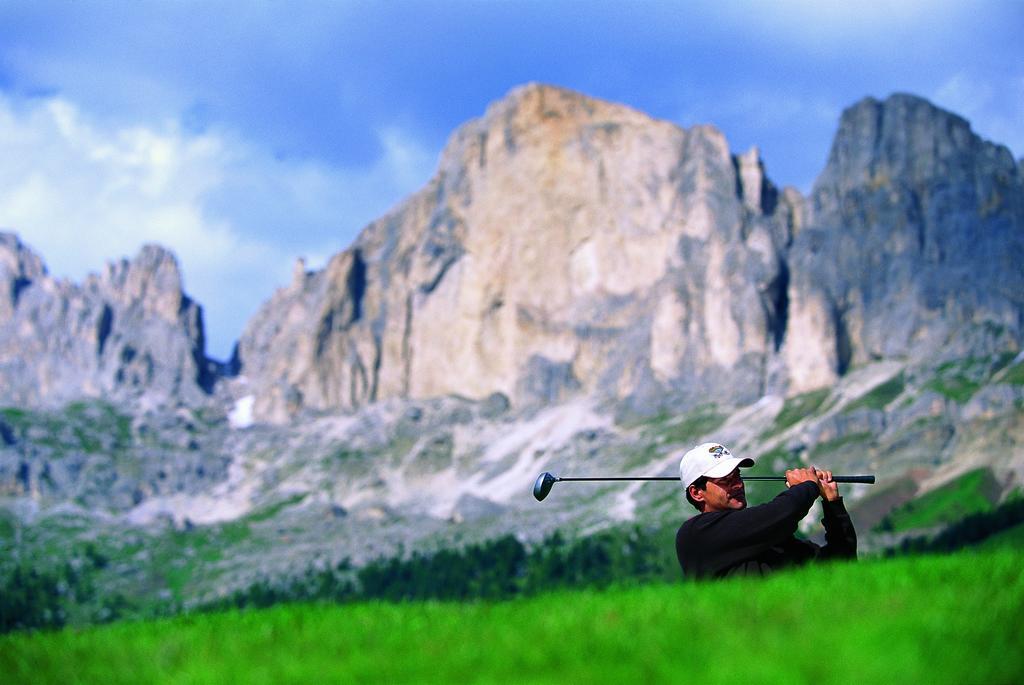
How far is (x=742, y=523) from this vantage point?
13.7 meters

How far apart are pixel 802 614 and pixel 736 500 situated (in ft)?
15.9

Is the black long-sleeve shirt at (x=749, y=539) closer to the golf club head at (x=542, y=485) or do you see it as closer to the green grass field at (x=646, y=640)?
the green grass field at (x=646, y=640)

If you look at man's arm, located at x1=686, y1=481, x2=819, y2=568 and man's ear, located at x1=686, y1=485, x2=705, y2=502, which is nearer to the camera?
man's arm, located at x1=686, y1=481, x2=819, y2=568

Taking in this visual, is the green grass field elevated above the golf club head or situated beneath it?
situated beneath

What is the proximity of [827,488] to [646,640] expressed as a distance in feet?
18.1

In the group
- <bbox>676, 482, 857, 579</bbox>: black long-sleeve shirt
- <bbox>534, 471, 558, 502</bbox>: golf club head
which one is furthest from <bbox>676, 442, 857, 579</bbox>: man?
<bbox>534, 471, 558, 502</bbox>: golf club head

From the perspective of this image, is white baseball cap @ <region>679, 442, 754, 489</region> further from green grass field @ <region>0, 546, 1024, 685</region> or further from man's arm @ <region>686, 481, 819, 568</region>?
green grass field @ <region>0, 546, 1024, 685</region>

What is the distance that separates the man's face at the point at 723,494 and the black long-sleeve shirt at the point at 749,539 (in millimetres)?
622

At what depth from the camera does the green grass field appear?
28.9 feet

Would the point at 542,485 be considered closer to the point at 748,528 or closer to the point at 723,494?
the point at 723,494

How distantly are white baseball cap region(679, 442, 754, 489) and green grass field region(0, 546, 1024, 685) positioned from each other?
5.78 feet

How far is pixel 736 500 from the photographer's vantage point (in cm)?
1520

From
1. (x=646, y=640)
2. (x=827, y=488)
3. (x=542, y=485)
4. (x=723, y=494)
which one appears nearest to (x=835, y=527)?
(x=827, y=488)

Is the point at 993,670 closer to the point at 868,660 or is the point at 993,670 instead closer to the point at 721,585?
the point at 868,660
